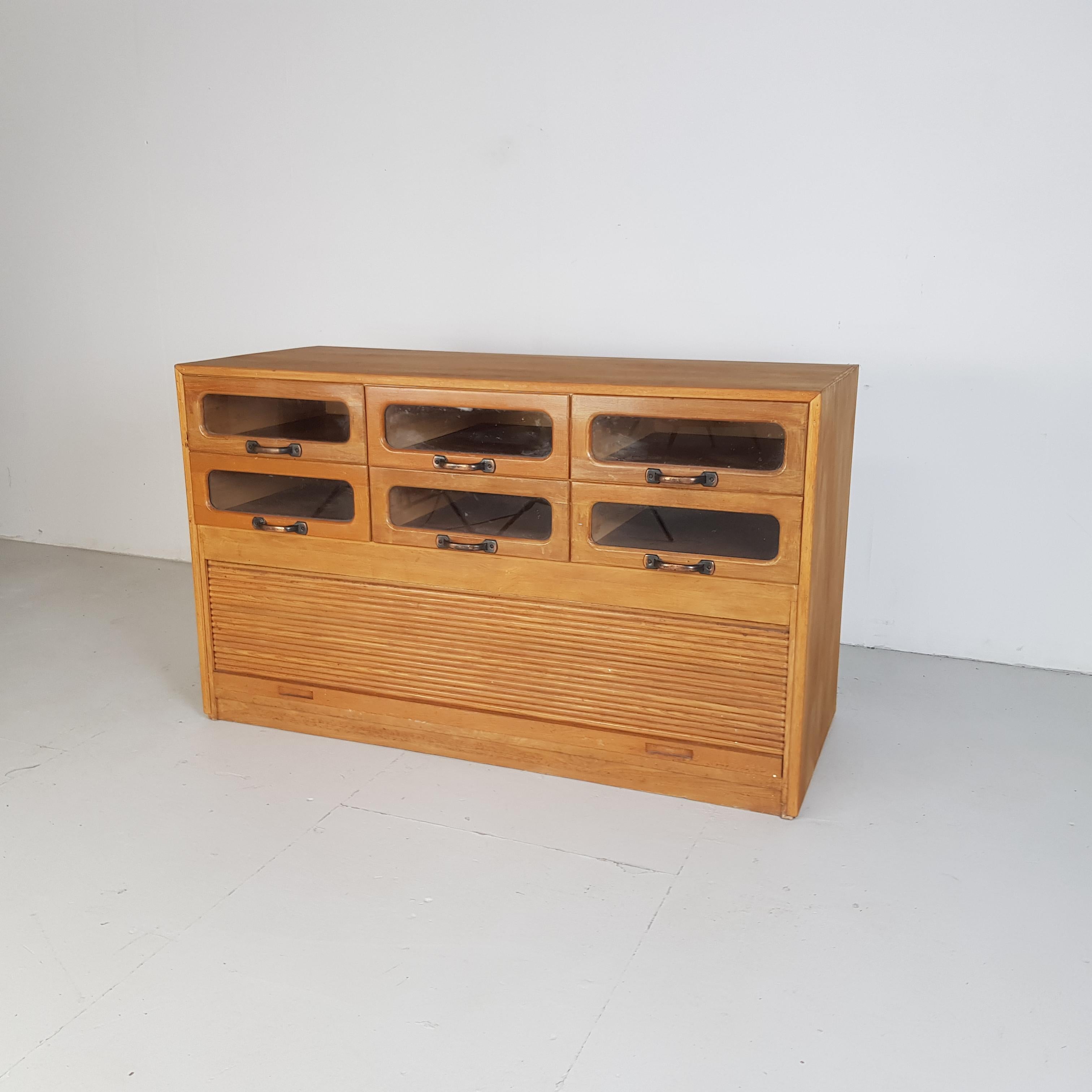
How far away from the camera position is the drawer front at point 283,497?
2.58 metres

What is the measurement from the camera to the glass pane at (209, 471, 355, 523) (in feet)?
8.68

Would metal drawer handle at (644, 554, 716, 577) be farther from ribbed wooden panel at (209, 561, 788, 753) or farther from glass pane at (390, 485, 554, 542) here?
glass pane at (390, 485, 554, 542)

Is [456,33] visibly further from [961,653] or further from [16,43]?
[961,653]

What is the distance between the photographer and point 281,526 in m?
2.67

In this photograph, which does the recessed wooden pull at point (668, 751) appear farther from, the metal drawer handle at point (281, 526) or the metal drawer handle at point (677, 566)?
the metal drawer handle at point (281, 526)

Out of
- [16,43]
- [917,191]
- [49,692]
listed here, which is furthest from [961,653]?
[16,43]

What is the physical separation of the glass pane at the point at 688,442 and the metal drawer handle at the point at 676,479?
1.0 inches

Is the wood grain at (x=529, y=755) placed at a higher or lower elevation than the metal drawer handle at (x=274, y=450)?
lower

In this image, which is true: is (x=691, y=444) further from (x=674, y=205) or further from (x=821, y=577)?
(x=674, y=205)

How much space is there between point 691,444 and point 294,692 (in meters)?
1.24

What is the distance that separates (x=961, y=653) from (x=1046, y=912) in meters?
1.39

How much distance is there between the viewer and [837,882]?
6.81 feet

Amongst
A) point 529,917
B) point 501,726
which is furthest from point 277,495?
point 529,917

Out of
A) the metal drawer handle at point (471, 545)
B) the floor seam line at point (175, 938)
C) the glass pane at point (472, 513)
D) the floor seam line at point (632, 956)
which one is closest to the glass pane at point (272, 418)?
the glass pane at point (472, 513)
